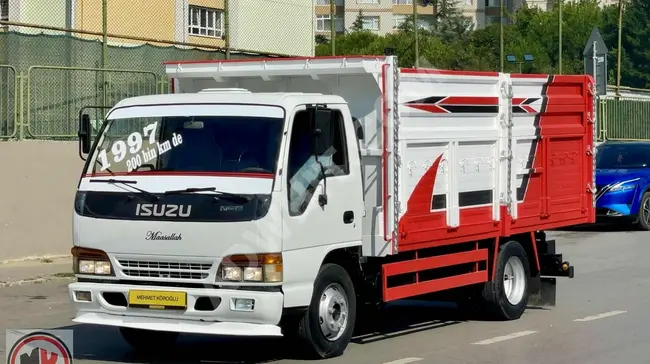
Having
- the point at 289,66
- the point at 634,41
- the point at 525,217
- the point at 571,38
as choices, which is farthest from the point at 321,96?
the point at 571,38

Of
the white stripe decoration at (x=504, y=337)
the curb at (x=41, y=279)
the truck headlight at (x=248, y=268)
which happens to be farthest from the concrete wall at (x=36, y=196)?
the truck headlight at (x=248, y=268)

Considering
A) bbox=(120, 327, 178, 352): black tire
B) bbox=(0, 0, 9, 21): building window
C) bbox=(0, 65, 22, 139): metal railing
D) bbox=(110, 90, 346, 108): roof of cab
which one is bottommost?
bbox=(120, 327, 178, 352): black tire

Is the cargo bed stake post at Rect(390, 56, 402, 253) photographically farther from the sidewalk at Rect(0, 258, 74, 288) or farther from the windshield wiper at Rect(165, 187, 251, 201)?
the sidewalk at Rect(0, 258, 74, 288)

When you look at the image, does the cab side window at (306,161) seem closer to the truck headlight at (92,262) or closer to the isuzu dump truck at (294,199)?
the isuzu dump truck at (294,199)

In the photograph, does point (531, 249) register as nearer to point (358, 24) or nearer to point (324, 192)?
point (324, 192)

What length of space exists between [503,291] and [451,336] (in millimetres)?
1132

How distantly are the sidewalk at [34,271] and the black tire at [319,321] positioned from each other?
6527 millimetres

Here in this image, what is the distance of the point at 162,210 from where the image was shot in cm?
932

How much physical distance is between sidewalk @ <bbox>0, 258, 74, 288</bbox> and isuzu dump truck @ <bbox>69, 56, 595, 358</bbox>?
5.03 m

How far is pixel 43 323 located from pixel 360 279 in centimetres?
370

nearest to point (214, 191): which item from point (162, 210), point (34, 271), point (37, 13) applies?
point (162, 210)

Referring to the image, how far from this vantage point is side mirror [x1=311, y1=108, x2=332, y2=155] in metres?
9.66

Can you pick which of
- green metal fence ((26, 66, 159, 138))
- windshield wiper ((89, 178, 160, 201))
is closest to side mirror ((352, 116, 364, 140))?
windshield wiper ((89, 178, 160, 201))

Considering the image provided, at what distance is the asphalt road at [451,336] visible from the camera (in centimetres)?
1019
